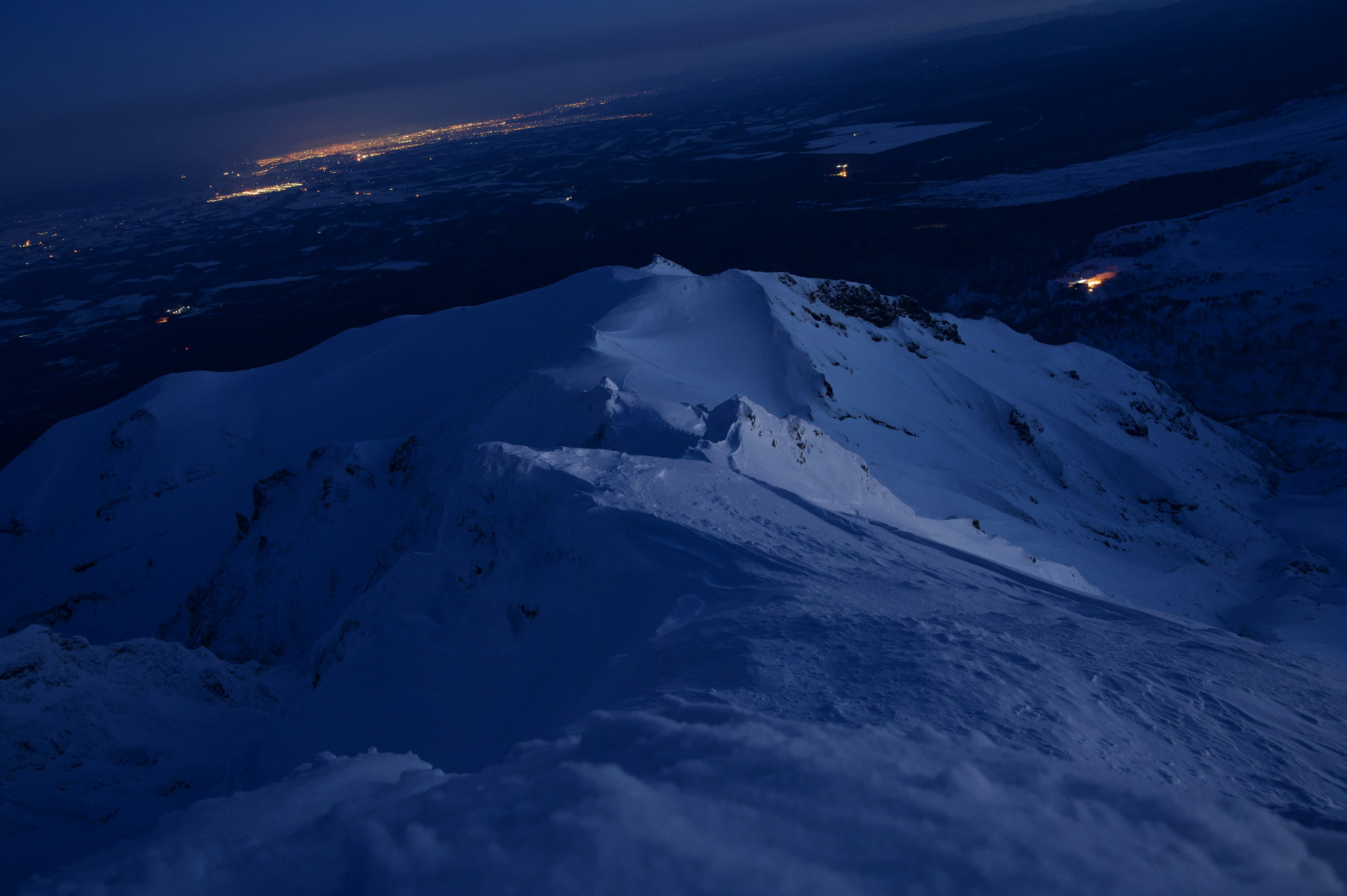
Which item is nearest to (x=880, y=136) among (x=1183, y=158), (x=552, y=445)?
(x=1183, y=158)

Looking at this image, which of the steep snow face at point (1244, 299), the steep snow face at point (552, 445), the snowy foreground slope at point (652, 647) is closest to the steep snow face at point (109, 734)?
the snowy foreground slope at point (652, 647)

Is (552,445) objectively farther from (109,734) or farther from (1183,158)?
(1183,158)

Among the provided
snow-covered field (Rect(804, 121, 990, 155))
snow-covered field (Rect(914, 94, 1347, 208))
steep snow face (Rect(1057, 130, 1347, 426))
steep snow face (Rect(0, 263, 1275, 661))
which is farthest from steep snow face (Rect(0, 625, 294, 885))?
snow-covered field (Rect(804, 121, 990, 155))

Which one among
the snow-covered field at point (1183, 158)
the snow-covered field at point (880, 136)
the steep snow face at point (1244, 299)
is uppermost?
the snow-covered field at point (880, 136)

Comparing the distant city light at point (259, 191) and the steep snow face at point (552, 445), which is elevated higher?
the distant city light at point (259, 191)

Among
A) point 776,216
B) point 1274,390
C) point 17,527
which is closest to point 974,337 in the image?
point 1274,390

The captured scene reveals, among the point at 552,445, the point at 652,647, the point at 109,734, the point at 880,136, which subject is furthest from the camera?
the point at 880,136

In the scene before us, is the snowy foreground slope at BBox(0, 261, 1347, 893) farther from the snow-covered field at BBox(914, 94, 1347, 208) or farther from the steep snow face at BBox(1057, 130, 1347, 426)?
the snow-covered field at BBox(914, 94, 1347, 208)

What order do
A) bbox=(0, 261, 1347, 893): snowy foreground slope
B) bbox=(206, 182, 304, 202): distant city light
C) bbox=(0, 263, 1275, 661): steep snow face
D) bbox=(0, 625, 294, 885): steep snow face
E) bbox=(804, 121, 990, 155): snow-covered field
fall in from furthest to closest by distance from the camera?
bbox=(206, 182, 304, 202): distant city light
bbox=(804, 121, 990, 155): snow-covered field
bbox=(0, 263, 1275, 661): steep snow face
bbox=(0, 625, 294, 885): steep snow face
bbox=(0, 261, 1347, 893): snowy foreground slope

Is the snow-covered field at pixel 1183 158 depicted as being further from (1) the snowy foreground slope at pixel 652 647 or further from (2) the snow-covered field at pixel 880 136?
(1) the snowy foreground slope at pixel 652 647

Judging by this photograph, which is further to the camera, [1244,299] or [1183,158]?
[1183,158]
